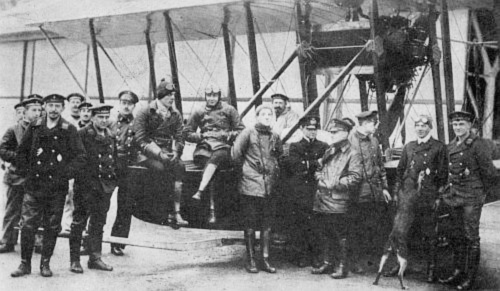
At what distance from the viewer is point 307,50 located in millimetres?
7746

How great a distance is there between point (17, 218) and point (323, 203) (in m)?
3.61

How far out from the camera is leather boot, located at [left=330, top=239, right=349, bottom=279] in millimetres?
5684

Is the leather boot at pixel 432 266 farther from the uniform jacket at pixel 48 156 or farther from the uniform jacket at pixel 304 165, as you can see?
the uniform jacket at pixel 48 156

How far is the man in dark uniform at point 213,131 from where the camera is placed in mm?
6191

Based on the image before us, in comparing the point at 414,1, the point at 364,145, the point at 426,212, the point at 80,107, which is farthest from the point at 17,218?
the point at 414,1

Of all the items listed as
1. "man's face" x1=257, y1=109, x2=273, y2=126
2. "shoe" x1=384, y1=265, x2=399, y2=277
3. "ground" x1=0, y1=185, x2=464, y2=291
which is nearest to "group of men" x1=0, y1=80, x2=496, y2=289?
"ground" x1=0, y1=185, x2=464, y2=291

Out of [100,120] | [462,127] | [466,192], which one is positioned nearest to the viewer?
[466,192]

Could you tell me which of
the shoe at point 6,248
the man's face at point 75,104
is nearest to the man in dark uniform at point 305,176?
the man's face at point 75,104

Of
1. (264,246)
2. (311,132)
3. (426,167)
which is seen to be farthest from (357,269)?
(311,132)

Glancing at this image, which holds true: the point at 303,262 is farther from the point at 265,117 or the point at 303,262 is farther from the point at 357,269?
the point at 265,117

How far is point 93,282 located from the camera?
5312mm

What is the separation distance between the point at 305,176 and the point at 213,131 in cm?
118

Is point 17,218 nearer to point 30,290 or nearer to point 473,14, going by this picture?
point 30,290

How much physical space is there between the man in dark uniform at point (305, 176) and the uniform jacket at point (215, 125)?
0.73m
